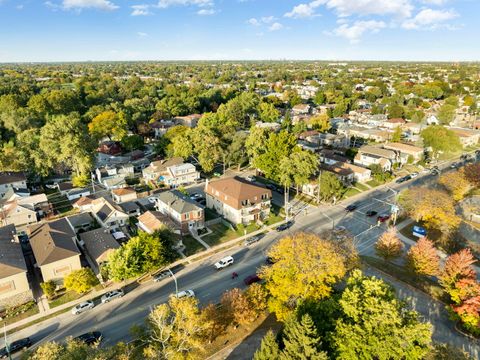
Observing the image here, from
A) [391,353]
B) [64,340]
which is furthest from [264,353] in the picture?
[64,340]

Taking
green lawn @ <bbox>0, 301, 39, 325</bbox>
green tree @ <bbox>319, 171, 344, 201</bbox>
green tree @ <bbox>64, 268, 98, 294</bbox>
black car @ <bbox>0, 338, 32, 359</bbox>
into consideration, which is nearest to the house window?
green lawn @ <bbox>0, 301, 39, 325</bbox>

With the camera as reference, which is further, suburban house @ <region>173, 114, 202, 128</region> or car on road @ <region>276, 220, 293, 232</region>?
suburban house @ <region>173, 114, 202, 128</region>

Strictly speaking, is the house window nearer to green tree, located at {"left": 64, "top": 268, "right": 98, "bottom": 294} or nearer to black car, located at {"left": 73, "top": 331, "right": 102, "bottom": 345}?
green tree, located at {"left": 64, "top": 268, "right": 98, "bottom": 294}

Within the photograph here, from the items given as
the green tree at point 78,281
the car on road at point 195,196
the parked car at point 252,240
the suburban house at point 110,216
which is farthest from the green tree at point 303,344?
the car on road at point 195,196

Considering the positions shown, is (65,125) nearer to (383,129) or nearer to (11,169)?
(11,169)

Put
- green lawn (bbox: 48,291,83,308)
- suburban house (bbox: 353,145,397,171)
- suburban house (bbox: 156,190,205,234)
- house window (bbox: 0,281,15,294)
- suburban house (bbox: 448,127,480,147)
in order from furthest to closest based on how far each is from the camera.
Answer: suburban house (bbox: 448,127,480,147)
suburban house (bbox: 353,145,397,171)
suburban house (bbox: 156,190,205,234)
green lawn (bbox: 48,291,83,308)
house window (bbox: 0,281,15,294)

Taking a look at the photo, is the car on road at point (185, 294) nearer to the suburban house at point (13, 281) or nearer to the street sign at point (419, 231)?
the suburban house at point (13, 281)

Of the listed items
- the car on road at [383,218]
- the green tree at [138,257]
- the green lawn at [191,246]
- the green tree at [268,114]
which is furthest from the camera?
the green tree at [268,114]
